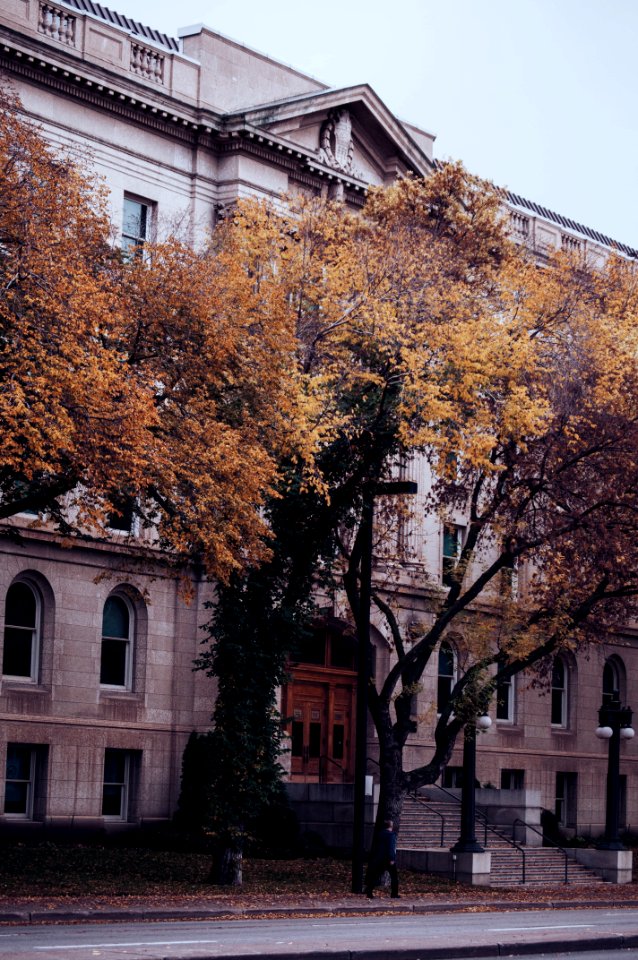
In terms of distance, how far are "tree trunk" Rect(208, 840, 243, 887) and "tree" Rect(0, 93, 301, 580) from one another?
219 inches

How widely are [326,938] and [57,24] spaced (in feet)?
83.2

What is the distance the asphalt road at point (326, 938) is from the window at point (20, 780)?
12749mm

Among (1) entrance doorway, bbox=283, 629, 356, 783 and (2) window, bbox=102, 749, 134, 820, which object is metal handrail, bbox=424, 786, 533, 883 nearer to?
(1) entrance doorway, bbox=283, 629, 356, 783

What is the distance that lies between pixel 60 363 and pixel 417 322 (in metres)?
9.59

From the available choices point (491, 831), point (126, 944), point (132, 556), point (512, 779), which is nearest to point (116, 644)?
point (132, 556)

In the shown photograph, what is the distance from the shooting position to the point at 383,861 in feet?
94.4

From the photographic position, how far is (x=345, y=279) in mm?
29000

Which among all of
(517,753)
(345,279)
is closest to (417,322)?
(345,279)

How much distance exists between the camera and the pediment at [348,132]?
41.8 meters

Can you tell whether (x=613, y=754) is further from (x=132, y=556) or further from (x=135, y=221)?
(x=135, y=221)

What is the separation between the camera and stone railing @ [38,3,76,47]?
36.7 meters

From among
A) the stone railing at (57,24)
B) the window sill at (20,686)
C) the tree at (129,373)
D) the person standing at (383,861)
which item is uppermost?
the stone railing at (57,24)

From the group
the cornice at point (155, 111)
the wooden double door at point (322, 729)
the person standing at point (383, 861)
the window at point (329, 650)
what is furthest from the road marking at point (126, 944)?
the window at point (329, 650)

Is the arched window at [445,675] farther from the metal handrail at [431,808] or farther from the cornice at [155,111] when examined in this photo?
the cornice at [155,111]
